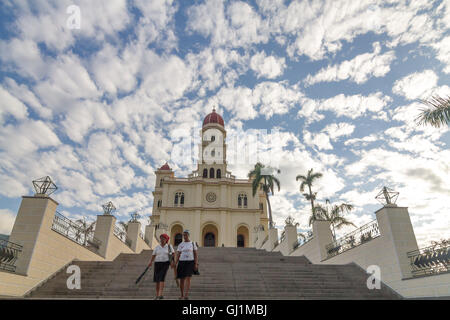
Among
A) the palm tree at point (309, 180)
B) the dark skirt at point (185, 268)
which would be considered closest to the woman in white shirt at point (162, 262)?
the dark skirt at point (185, 268)

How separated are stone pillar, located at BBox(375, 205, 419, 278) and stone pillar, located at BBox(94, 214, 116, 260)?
11119mm

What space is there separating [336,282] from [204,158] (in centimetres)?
2994

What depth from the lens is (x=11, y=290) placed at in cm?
664

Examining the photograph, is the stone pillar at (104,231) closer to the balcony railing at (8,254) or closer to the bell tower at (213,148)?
the balcony railing at (8,254)

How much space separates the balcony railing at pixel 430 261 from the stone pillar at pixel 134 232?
45.3 ft

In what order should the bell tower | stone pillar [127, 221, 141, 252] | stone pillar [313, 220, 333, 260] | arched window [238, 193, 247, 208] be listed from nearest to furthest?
stone pillar [313, 220, 333, 260] < stone pillar [127, 221, 141, 252] < arched window [238, 193, 247, 208] < the bell tower

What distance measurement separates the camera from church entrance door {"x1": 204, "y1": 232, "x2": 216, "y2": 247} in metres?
33.1

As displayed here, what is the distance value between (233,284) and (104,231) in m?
7.14

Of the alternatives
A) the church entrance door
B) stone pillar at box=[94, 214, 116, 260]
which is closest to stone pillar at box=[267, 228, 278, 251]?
stone pillar at box=[94, 214, 116, 260]

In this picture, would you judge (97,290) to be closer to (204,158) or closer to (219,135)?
(204,158)

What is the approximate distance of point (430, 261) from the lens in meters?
6.68

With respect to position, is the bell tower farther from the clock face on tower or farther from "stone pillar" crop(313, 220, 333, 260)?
"stone pillar" crop(313, 220, 333, 260)
